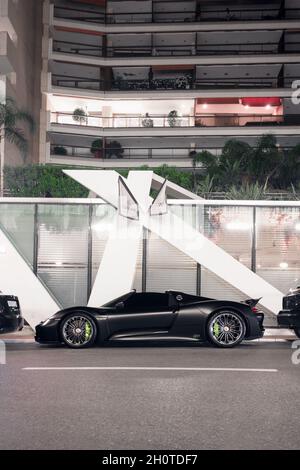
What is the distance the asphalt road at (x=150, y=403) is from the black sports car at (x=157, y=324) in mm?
1424

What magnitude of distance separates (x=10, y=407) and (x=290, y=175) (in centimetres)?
3293

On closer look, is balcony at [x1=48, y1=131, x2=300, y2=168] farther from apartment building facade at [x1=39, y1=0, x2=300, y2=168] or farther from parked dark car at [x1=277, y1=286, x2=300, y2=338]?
parked dark car at [x1=277, y1=286, x2=300, y2=338]

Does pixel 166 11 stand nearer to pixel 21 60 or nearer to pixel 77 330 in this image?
pixel 21 60

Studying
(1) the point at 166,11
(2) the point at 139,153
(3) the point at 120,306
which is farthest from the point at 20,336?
(1) the point at 166,11

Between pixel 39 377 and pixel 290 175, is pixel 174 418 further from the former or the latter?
pixel 290 175

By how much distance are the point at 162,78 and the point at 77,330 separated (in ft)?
143

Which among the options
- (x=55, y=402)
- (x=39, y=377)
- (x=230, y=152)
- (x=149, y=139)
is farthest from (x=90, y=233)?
(x=149, y=139)

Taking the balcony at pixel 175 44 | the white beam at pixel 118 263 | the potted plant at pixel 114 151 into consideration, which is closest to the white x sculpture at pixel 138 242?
the white beam at pixel 118 263

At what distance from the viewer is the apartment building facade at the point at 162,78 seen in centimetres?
4928

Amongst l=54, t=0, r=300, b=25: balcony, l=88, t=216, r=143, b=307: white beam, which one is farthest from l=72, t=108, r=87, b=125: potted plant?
l=88, t=216, r=143, b=307: white beam

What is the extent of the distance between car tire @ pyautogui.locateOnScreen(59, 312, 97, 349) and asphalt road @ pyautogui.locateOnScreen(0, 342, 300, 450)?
149 centimetres

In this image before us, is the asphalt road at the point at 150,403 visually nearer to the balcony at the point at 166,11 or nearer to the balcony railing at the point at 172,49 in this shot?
the balcony railing at the point at 172,49

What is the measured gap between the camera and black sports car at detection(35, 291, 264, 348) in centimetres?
1130

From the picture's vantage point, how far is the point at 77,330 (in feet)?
37.6
